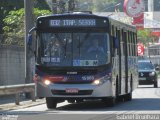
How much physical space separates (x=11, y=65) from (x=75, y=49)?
11.2 meters

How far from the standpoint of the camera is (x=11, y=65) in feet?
112

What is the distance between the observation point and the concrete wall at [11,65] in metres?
33.0

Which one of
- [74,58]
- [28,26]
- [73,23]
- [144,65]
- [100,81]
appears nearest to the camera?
[100,81]

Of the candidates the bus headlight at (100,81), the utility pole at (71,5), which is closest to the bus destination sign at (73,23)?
the bus headlight at (100,81)

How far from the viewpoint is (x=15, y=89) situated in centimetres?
2672

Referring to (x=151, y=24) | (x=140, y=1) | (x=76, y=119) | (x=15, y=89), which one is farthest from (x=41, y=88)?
(x=151, y=24)

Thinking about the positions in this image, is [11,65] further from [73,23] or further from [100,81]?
[100,81]

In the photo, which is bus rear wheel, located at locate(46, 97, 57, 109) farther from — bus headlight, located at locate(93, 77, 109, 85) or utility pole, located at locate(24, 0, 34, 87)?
utility pole, located at locate(24, 0, 34, 87)

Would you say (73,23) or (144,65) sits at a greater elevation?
(73,23)

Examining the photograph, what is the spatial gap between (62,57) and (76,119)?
5.03 meters

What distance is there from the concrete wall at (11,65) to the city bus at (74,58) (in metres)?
9.02

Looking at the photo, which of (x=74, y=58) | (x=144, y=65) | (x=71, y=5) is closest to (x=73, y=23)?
(x=74, y=58)

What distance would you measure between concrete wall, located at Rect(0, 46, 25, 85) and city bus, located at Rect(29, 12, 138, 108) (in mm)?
9015

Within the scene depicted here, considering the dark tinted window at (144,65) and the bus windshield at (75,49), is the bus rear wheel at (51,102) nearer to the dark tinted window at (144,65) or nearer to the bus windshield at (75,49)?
the bus windshield at (75,49)
